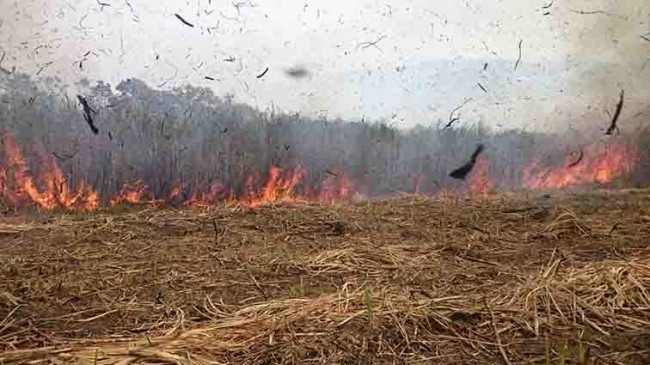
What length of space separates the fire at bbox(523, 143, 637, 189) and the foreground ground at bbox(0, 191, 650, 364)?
3.59ft

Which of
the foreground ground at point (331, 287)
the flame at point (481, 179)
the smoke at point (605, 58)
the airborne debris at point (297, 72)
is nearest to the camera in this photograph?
the foreground ground at point (331, 287)

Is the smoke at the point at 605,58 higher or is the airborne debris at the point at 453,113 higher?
the smoke at the point at 605,58

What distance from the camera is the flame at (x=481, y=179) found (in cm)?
520

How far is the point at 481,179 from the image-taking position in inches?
205

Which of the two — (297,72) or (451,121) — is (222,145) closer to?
(297,72)

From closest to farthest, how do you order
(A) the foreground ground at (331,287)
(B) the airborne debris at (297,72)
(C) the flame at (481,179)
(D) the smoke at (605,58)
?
1. (A) the foreground ground at (331,287)
2. (B) the airborne debris at (297,72)
3. (D) the smoke at (605,58)
4. (C) the flame at (481,179)

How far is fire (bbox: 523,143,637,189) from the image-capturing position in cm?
523

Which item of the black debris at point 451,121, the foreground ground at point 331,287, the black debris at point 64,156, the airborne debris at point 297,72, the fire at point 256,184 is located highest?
the airborne debris at point 297,72

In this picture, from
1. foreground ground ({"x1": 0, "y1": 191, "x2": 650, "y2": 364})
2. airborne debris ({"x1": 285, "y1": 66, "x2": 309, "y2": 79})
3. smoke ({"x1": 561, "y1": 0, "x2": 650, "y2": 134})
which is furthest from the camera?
smoke ({"x1": 561, "y1": 0, "x2": 650, "y2": 134})

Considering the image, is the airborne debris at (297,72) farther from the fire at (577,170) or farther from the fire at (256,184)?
the fire at (577,170)

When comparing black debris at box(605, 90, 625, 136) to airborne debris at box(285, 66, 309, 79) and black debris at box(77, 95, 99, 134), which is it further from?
black debris at box(77, 95, 99, 134)

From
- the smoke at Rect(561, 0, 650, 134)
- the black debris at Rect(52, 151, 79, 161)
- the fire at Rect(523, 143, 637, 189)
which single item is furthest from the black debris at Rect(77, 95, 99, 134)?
the smoke at Rect(561, 0, 650, 134)

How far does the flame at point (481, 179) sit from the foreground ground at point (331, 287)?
107 centimetres

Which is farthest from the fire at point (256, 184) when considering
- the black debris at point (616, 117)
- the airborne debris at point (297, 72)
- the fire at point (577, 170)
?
the airborne debris at point (297, 72)
